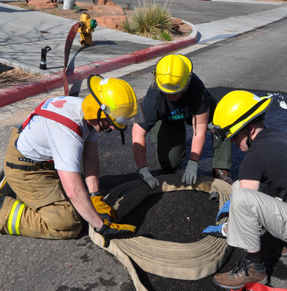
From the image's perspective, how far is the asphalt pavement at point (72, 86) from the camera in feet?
8.98

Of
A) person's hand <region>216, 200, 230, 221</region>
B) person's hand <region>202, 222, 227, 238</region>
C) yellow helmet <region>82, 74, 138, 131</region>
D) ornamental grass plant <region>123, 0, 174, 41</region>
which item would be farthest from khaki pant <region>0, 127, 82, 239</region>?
ornamental grass plant <region>123, 0, 174, 41</region>

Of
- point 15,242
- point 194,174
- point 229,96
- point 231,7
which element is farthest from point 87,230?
point 231,7

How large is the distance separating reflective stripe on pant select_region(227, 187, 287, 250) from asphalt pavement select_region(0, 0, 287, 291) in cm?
37

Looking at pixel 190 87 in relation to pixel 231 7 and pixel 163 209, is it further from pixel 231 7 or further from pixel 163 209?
pixel 231 7

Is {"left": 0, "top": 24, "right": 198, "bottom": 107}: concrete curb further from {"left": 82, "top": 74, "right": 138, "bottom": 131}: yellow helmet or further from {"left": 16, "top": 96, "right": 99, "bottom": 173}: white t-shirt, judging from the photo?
{"left": 82, "top": 74, "right": 138, "bottom": 131}: yellow helmet

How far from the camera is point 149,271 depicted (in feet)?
9.18

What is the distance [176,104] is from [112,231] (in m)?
1.39

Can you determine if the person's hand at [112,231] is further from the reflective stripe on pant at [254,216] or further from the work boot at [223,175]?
the work boot at [223,175]

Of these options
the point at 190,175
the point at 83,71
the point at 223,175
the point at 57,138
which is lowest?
the point at 83,71

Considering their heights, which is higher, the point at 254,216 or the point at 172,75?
the point at 172,75

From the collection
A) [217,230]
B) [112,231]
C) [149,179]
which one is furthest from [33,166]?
[217,230]

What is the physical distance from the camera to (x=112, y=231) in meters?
2.92

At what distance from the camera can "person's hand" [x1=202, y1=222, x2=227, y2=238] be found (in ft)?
9.97

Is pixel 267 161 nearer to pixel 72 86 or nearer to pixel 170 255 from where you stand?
pixel 170 255
